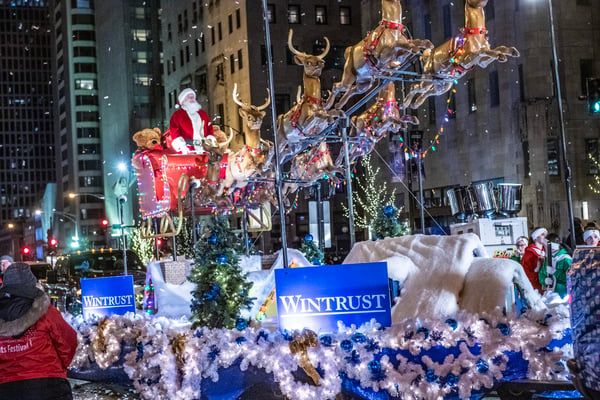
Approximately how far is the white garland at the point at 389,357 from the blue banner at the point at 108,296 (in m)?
3.35

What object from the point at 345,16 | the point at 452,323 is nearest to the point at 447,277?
the point at 452,323

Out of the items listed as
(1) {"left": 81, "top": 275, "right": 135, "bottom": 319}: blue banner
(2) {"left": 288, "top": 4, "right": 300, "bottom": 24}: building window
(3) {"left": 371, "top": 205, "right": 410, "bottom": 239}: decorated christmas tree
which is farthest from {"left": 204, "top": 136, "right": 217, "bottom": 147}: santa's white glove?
(2) {"left": 288, "top": 4, "right": 300, "bottom": 24}: building window

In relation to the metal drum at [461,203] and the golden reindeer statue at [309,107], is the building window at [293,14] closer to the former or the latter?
the metal drum at [461,203]

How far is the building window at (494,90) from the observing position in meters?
39.8

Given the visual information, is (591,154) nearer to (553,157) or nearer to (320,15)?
(553,157)

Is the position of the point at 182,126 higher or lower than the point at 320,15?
lower

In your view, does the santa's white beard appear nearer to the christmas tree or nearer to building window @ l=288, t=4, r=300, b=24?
the christmas tree

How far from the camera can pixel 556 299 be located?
31.4ft

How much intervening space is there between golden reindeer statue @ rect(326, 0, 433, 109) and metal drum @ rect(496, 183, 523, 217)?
7180 mm

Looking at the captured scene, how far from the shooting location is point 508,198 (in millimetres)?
18891

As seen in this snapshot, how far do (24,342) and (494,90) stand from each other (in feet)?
118

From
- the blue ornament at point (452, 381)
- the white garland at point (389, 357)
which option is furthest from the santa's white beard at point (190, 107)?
the blue ornament at point (452, 381)

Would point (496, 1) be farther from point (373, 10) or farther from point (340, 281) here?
point (340, 281)

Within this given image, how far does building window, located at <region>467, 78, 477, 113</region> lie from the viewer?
41725mm
